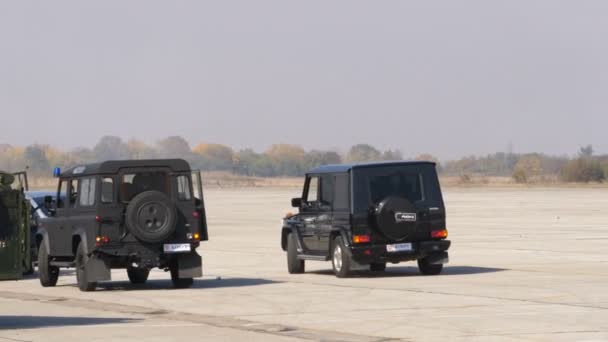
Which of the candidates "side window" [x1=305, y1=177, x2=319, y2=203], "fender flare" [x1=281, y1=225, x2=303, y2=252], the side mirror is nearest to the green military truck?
the side mirror

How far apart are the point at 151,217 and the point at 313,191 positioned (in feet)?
15.3

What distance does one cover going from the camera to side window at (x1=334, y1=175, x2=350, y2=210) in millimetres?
25578

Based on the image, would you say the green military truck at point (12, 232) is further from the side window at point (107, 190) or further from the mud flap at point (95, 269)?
the side window at point (107, 190)

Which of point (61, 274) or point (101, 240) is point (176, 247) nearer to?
point (101, 240)

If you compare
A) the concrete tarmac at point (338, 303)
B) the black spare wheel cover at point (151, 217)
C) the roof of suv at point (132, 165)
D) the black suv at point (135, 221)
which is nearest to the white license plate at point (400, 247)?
the concrete tarmac at point (338, 303)

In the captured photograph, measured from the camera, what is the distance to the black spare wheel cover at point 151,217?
23406 millimetres

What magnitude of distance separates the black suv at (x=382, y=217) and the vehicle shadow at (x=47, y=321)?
24.9 feet

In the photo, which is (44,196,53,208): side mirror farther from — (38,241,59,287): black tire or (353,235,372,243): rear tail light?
(353,235,372,243): rear tail light

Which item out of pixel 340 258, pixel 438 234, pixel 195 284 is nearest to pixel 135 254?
pixel 195 284

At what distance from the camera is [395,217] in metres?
25.3

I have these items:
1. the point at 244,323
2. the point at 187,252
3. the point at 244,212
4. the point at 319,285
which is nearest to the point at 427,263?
the point at 319,285

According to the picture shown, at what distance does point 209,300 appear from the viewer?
21.4m

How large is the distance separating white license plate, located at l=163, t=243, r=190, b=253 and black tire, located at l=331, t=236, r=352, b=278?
9.84ft

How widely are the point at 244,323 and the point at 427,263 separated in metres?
8.75
